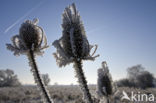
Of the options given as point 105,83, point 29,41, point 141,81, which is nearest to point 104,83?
point 105,83

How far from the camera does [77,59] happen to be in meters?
3.47

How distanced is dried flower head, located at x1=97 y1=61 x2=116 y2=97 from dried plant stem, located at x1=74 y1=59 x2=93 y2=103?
3.50 metres

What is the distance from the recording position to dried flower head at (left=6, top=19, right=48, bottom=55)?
4.42m

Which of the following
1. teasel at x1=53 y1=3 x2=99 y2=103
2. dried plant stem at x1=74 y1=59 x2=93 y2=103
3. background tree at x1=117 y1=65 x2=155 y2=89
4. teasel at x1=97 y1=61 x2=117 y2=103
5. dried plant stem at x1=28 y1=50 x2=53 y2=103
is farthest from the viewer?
background tree at x1=117 y1=65 x2=155 y2=89

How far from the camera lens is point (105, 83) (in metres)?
7.14

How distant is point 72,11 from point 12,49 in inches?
75.3

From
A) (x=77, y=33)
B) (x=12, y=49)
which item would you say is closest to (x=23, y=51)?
(x=12, y=49)

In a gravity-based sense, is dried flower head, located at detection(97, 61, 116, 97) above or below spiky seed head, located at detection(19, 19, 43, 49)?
below

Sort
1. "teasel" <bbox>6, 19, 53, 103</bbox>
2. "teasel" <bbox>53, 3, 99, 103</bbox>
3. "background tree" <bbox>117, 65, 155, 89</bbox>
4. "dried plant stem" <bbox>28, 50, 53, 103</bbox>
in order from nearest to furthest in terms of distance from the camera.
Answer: "teasel" <bbox>53, 3, 99, 103</bbox>, "dried plant stem" <bbox>28, 50, 53, 103</bbox>, "teasel" <bbox>6, 19, 53, 103</bbox>, "background tree" <bbox>117, 65, 155, 89</bbox>

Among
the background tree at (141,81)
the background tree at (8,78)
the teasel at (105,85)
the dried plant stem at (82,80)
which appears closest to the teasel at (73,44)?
the dried plant stem at (82,80)

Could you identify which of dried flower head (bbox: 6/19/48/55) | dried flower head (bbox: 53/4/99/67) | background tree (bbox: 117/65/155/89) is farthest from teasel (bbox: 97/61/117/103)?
background tree (bbox: 117/65/155/89)

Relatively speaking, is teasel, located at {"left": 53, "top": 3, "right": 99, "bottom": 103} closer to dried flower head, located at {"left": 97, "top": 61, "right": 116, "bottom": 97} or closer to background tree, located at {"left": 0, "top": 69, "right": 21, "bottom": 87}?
dried flower head, located at {"left": 97, "top": 61, "right": 116, "bottom": 97}

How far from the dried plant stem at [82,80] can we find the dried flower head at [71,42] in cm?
15

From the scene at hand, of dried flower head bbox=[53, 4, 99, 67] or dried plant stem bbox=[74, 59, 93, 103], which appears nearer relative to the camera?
dried plant stem bbox=[74, 59, 93, 103]
